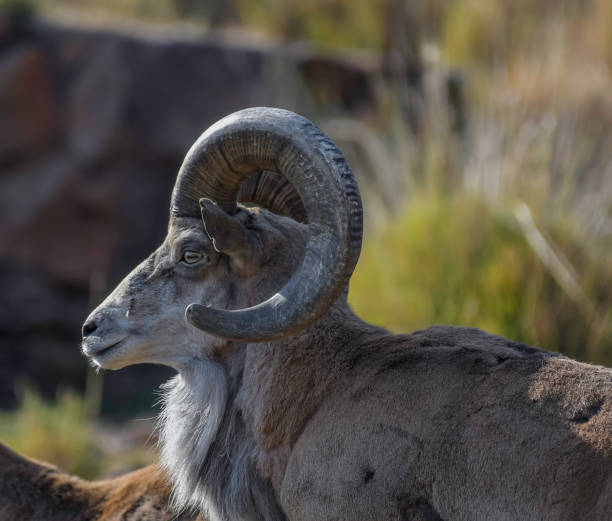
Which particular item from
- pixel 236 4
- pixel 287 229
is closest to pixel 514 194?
pixel 287 229

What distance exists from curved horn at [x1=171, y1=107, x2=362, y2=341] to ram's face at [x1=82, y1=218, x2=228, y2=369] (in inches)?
23.7

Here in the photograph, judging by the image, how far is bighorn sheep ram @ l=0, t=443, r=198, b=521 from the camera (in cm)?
535

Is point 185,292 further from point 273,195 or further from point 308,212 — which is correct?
point 308,212

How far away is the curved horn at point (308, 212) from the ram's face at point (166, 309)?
60 cm

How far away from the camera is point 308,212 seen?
4.84 meters

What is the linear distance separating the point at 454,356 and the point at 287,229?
1.17 m

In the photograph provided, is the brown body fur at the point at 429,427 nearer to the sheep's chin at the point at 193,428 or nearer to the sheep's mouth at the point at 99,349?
the sheep's chin at the point at 193,428

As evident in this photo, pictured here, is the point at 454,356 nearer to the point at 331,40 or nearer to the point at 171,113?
the point at 171,113

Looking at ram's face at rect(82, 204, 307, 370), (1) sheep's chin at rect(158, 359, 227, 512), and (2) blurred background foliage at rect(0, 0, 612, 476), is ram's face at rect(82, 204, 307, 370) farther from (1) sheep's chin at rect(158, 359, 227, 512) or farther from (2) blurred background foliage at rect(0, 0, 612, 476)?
(2) blurred background foliage at rect(0, 0, 612, 476)

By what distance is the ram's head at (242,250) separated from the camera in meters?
4.71

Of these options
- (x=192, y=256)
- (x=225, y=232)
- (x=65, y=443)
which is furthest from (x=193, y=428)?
(x=65, y=443)

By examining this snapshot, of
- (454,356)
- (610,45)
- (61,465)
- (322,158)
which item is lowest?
(61,465)

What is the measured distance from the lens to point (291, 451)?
199 inches

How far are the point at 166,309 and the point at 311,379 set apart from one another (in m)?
0.86
